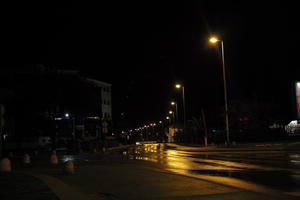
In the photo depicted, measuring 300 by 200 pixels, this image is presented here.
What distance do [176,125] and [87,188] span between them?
77.8m

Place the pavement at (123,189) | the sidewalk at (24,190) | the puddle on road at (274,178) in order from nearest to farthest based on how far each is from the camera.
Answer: the sidewalk at (24,190), the pavement at (123,189), the puddle on road at (274,178)

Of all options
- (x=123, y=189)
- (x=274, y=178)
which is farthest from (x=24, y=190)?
(x=274, y=178)

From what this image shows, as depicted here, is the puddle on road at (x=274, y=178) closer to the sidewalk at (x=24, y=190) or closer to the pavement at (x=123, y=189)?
the pavement at (x=123, y=189)

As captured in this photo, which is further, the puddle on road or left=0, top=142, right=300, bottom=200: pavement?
the puddle on road

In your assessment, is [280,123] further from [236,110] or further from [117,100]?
[117,100]

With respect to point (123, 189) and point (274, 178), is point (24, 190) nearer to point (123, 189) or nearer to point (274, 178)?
point (123, 189)

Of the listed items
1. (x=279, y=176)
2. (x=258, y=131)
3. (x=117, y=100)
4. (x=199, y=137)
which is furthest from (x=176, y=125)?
(x=279, y=176)

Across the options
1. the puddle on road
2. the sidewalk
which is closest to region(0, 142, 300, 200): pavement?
the sidewalk

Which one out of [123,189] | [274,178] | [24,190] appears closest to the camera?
[24,190]

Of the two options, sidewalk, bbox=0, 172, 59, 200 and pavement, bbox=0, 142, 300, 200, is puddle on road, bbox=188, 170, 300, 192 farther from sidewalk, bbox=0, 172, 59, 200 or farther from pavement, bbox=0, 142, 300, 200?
sidewalk, bbox=0, 172, 59, 200

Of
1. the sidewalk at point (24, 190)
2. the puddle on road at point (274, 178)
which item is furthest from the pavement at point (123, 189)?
the puddle on road at point (274, 178)

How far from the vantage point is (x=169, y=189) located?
39.0 feet

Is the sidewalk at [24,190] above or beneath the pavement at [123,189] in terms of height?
above

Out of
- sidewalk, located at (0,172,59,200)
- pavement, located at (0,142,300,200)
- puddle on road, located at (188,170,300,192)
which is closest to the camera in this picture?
sidewalk, located at (0,172,59,200)
